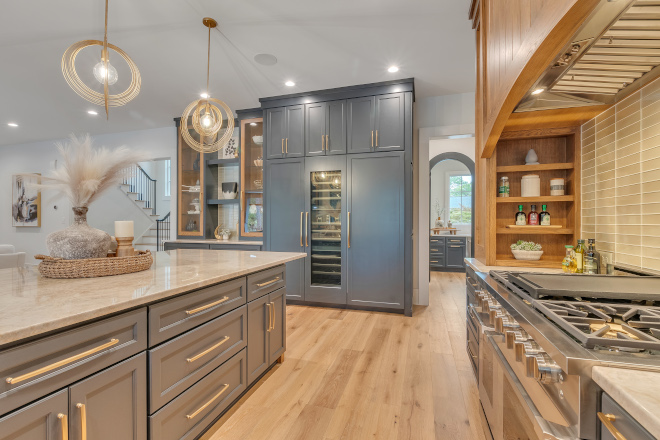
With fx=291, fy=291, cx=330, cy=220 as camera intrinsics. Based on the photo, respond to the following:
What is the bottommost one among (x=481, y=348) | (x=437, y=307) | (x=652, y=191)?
(x=437, y=307)

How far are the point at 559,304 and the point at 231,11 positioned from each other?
279cm

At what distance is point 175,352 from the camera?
125cm

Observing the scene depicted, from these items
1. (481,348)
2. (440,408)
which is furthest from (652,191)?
(440,408)

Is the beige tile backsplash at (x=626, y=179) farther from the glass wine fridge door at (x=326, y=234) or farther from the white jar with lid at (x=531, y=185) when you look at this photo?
the glass wine fridge door at (x=326, y=234)

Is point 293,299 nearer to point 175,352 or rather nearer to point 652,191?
point 175,352

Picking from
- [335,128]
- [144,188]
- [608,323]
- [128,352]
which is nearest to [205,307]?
[128,352]

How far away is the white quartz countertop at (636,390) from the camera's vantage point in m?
0.41

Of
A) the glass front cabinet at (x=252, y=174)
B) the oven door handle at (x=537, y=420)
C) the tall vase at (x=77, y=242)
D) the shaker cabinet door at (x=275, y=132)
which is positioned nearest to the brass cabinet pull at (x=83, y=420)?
the tall vase at (x=77, y=242)

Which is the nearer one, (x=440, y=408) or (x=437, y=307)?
(x=440, y=408)

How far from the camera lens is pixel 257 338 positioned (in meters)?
1.89

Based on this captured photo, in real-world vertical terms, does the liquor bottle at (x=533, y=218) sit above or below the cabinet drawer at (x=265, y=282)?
above

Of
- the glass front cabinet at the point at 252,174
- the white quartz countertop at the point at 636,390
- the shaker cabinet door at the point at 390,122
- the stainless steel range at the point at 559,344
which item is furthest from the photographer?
the glass front cabinet at the point at 252,174

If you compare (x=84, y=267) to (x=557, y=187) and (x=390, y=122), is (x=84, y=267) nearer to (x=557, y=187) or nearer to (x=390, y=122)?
(x=557, y=187)

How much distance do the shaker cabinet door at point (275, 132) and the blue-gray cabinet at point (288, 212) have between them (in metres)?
0.13
